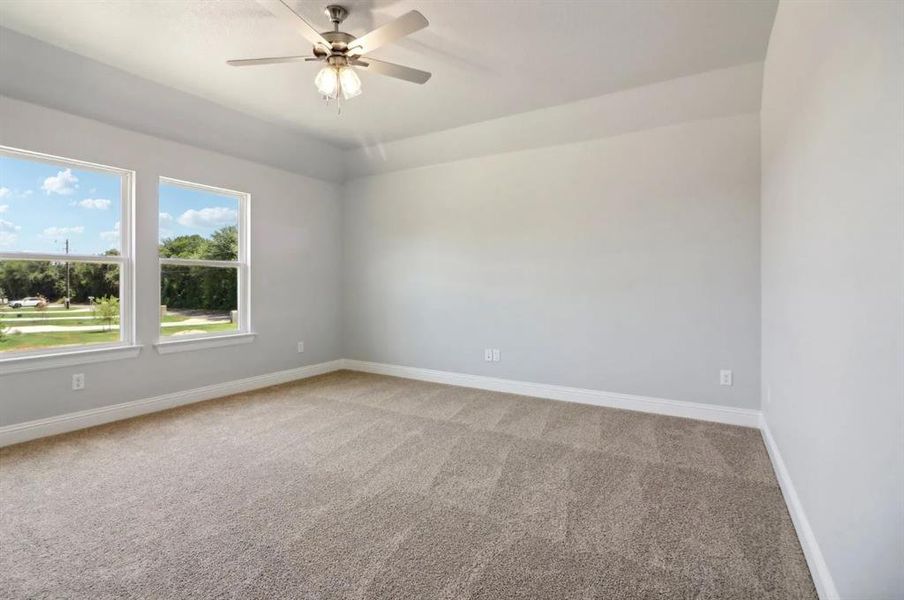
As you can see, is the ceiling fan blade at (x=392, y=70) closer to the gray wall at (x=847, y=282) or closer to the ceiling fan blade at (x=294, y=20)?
the ceiling fan blade at (x=294, y=20)

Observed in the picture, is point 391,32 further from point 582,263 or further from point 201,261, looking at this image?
point 201,261

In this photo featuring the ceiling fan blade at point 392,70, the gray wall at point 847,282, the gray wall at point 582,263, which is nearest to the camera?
the gray wall at point 847,282

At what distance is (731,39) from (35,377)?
17.3ft

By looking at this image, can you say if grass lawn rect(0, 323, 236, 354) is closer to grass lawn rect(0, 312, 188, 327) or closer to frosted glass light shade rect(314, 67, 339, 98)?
grass lawn rect(0, 312, 188, 327)

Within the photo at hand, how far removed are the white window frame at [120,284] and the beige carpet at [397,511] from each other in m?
0.57

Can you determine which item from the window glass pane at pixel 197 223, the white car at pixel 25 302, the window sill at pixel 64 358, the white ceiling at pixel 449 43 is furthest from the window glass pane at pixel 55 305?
the white ceiling at pixel 449 43

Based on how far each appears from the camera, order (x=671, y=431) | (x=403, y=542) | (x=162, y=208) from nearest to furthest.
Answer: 1. (x=403, y=542)
2. (x=671, y=431)
3. (x=162, y=208)

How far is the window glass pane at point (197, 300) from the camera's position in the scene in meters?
3.63

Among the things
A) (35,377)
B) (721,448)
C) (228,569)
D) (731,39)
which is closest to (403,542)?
(228,569)

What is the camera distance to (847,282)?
1.28m

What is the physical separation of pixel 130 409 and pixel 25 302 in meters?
1.09

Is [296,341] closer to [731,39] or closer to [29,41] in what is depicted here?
[29,41]

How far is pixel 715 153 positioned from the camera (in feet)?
10.4

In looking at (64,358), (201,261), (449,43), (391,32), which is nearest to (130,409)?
(64,358)
